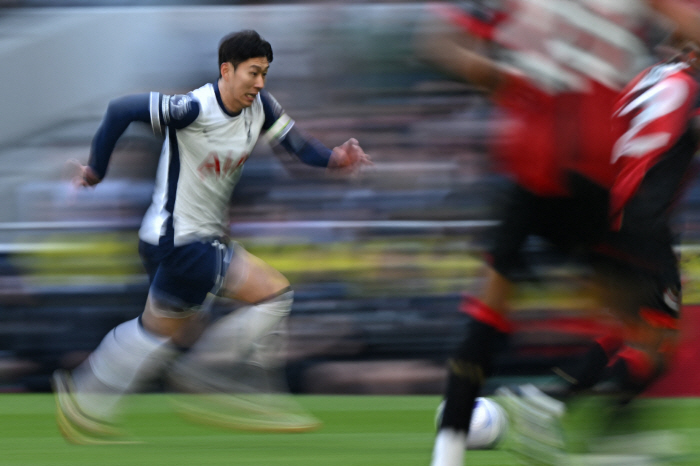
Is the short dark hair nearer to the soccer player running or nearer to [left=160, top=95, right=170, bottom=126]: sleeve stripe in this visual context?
the soccer player running

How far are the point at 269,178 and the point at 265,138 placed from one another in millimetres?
2177

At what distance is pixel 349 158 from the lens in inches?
140

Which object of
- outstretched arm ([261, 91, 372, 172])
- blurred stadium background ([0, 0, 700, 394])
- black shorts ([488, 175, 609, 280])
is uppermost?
black shorts ([488, 175, 609, 280])

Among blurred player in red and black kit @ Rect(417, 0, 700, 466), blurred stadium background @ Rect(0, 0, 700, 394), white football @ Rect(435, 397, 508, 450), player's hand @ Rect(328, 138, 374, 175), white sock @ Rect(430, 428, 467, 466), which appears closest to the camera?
blurred player in red and black kit @ Rect(417, 0, 700, 466)

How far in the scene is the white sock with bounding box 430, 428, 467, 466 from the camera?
2.45 m

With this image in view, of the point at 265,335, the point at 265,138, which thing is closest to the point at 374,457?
the point at 265,335

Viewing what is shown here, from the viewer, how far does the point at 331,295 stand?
5.45m

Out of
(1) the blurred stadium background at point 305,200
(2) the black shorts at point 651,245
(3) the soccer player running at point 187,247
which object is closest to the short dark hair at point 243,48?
(3) the soccer player running at point 187,247

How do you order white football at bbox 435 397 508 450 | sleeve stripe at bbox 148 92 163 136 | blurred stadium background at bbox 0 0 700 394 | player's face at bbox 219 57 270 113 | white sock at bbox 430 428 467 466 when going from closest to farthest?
white sock at bbox 430 428 467 466, white football at bbox 435 397 508 450, sleeve stripe at bbox 148 92 163 136, player's face at bbox 219 57 270 113, blurred stadium background at bbox 0 0 700 394

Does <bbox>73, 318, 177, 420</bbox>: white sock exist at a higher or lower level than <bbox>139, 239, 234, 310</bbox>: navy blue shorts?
lower

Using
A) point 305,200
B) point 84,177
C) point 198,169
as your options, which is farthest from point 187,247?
point 305,200

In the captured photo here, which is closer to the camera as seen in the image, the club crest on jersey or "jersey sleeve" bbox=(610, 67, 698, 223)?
"jersey sleeve" bbox=(610, 67, 698, 223)

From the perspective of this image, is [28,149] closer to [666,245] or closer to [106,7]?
[106,7]

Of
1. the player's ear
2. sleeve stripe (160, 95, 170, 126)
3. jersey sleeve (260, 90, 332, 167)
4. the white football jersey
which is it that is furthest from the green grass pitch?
the player's ear
